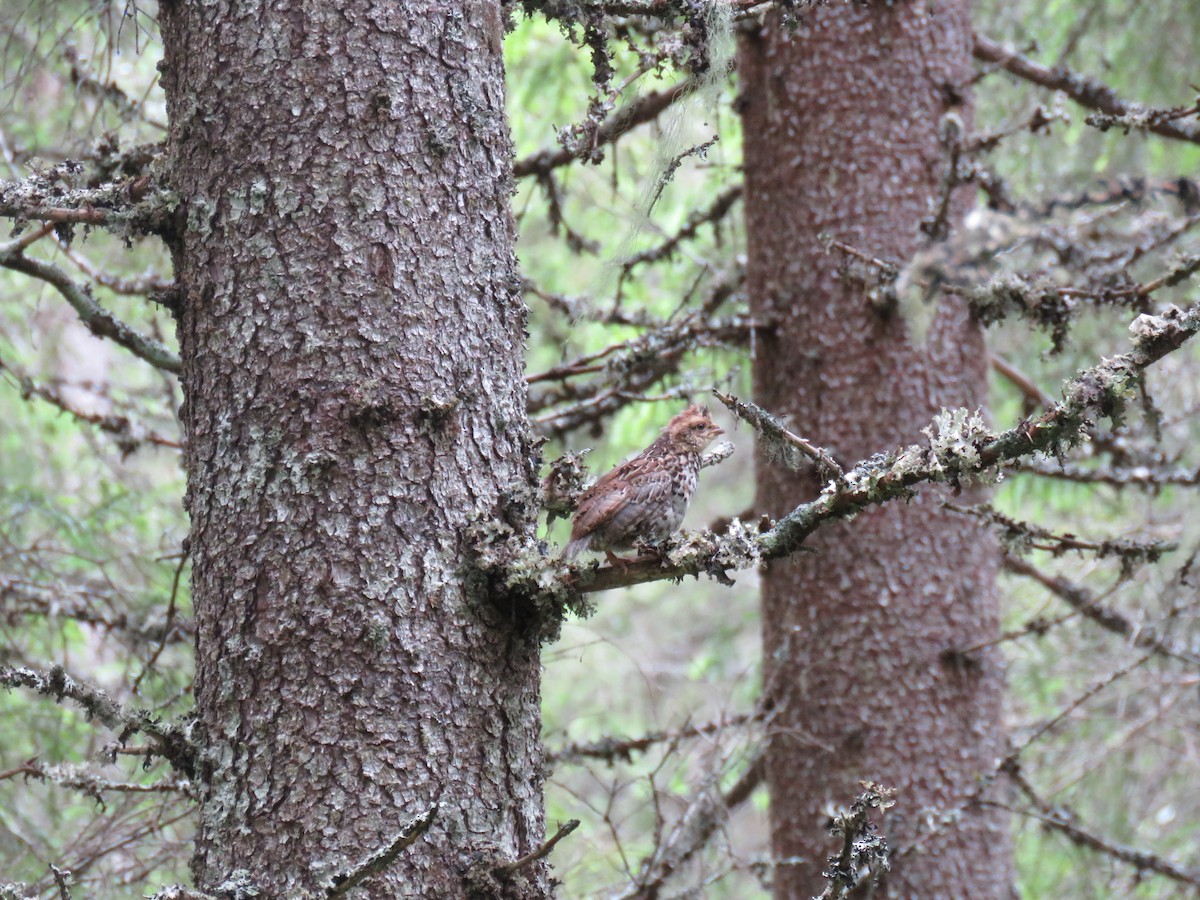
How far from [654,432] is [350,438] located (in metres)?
4.86

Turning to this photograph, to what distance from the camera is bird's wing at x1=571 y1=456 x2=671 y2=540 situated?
353cm

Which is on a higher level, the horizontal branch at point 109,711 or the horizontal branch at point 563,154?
the horizontal branch at point 563,154

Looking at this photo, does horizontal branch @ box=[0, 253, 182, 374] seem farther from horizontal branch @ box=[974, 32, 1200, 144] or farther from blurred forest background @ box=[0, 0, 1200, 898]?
horizontal branch @ box=[974, 32, 1200, 144]

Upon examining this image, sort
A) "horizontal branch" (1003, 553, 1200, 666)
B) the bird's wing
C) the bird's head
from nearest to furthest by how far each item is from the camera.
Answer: the bird's wing → the bird's head → "horizontal branch" (1003, 553, 1200, 666)

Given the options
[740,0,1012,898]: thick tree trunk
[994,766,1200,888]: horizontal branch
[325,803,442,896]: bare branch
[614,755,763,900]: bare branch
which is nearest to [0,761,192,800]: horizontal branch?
[325,803,442,896]: bare branch

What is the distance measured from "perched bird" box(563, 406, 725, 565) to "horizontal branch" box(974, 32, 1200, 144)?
219cm

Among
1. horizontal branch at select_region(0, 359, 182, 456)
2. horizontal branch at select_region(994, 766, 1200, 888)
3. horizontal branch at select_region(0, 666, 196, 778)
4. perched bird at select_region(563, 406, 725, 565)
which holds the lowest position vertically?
horizontal branch at select_region(0, 666, 196, 778)

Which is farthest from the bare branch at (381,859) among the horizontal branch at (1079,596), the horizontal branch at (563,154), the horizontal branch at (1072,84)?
the horizontal branch at (1072,84)

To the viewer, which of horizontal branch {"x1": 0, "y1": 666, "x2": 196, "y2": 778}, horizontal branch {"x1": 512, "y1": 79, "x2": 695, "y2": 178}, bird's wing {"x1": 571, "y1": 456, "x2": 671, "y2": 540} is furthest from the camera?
horizontal branch {"x1": 512, "y1": 79, "x2": 695, "y2": 178}

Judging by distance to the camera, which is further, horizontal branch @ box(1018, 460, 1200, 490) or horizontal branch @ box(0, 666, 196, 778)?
horizontal branch @ box(1018, 460, 1200, 490)

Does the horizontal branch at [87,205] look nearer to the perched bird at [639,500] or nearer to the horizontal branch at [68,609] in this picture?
the perched bird at [639,500]

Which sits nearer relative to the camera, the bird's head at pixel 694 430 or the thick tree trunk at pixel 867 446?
the bird's head at pixel 694 430

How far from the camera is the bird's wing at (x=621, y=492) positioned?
11.6 feet

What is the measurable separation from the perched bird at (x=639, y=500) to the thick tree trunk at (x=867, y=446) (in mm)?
1018
